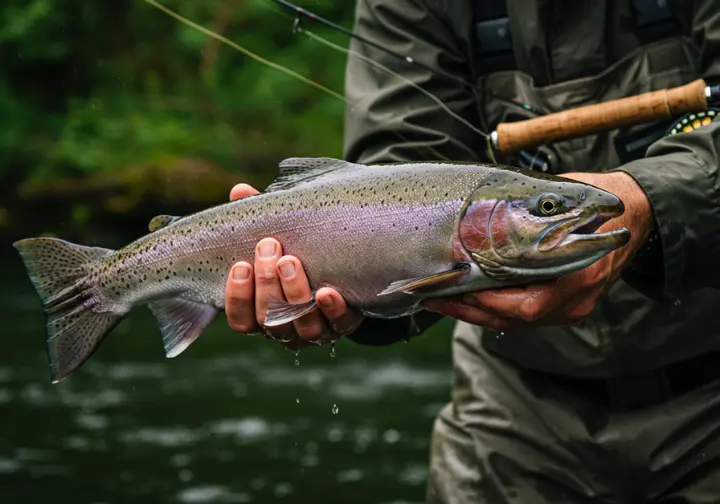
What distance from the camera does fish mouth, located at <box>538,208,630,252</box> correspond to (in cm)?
216

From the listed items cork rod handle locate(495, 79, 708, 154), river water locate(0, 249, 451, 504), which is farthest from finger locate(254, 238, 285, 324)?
river water locate(0, 249, 451, 504)

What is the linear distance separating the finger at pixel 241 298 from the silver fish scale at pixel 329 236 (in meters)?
0.03

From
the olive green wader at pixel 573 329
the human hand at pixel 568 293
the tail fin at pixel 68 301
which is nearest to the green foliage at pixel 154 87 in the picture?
the olive green wader at pixel 573 329

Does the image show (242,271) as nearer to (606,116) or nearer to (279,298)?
(279,298)

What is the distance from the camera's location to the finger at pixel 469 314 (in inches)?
92.5

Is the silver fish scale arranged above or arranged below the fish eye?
below

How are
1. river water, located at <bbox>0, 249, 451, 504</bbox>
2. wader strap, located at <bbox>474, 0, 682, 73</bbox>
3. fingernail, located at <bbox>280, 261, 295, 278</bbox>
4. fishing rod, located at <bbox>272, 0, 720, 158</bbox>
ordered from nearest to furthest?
fingernail, located at <bbox>280, 261, 295, 278</bbox>, fishing rod, located at <bbox>272, 0, 720, 158</bbox>, wader strap, located at <bbox>474, 0, 682, 73</bbox>, river water, located at <bbox>0, 249, 451, 504</bbox>

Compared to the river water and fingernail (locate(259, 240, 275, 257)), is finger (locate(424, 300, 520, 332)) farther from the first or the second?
the river water

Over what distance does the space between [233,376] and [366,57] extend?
533 cm

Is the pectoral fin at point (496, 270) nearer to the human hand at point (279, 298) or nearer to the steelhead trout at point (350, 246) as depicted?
the steelhead trout at point (350, 246)

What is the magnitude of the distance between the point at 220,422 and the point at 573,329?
4.59m

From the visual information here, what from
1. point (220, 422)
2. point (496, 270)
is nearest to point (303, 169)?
point (496, 270)

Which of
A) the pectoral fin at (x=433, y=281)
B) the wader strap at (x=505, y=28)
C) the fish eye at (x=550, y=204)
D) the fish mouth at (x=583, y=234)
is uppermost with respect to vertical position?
the wader strap at (x=505, y=28)


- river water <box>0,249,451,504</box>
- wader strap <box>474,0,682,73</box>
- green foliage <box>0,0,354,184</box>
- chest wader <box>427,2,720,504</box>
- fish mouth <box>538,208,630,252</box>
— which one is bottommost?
green foliage <box>0,0,354,184</box>
